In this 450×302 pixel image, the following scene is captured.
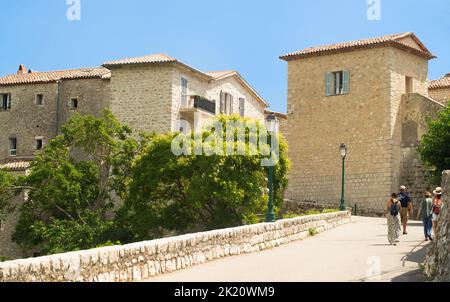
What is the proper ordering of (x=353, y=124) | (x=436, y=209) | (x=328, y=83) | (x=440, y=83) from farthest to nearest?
(x=440, y=83) → (x=328, y=83) → (x=353, y=124) → (x=436, y=209)

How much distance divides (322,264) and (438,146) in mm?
20351

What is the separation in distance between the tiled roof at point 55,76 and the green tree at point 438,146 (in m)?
21.7

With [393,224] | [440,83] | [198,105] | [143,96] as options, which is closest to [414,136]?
[440,83]

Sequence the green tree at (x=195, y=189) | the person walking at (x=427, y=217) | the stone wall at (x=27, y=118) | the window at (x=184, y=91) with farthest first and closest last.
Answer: the stone wall at (x=27, y=118) → the window at (x=184, y=91) → the green tree at (x=195, y=189) → the person walking at (x=427, y=217)

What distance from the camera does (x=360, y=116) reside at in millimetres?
40156

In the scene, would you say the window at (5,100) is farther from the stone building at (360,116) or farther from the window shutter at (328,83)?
the window shutter at (328,83)

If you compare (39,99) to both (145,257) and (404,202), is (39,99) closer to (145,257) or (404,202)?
(404,202)

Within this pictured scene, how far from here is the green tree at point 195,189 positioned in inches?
1310

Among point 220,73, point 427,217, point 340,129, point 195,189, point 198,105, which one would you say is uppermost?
point 220,73

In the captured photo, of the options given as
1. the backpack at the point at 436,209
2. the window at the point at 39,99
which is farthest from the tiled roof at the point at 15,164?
the backpack at the point at 436,209

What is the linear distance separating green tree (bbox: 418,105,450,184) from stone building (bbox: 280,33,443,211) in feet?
17.9

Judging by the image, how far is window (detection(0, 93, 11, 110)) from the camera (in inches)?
1905
